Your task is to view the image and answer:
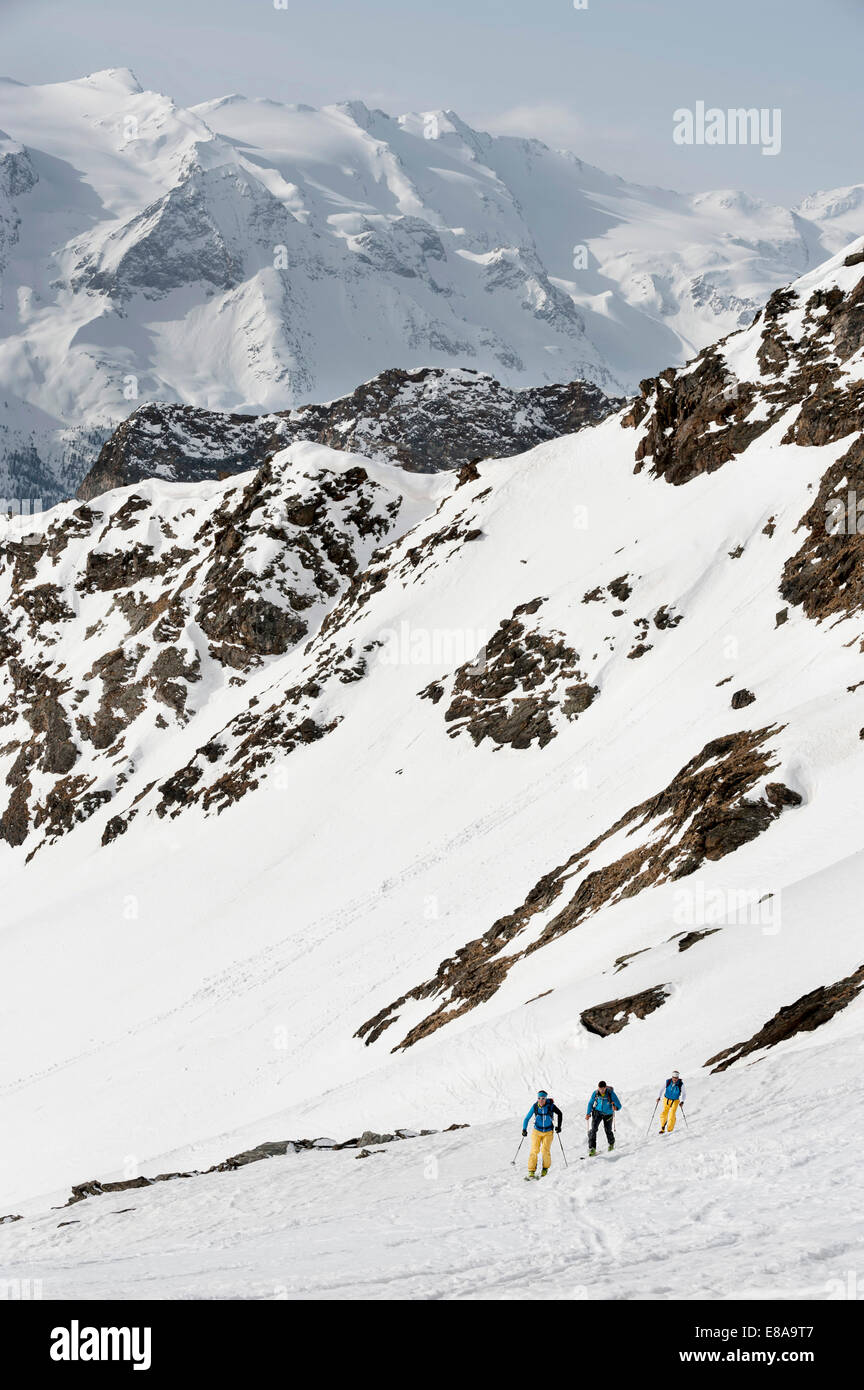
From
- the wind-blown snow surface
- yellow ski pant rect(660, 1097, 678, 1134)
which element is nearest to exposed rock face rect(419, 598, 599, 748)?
the wind-blown snow surface

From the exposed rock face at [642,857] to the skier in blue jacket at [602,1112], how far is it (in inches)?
527

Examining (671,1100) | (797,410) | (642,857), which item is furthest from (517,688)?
(671,1100)

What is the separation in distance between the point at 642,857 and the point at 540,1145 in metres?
18.2

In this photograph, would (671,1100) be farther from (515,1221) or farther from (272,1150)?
(272,1150)

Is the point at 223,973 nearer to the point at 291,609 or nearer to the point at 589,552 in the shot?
the point at 589,552

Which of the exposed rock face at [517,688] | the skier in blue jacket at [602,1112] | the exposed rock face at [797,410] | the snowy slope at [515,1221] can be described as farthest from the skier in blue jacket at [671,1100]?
the exposed rock face at [517,688]

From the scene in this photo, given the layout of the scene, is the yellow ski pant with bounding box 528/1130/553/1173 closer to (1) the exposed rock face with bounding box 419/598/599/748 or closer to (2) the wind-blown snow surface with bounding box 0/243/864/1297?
(2) the wind-blown snow surface with bounding box 0/243/864/1297

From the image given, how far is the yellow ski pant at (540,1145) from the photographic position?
57.6 feet

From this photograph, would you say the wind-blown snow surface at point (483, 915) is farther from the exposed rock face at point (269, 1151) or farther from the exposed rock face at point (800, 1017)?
the exposed rock face at point (269, 1151)

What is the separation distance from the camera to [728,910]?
26.9 meters

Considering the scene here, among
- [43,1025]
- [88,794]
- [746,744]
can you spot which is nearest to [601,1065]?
[746,744]

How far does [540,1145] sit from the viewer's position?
17.7m

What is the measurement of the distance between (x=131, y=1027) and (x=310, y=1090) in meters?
20.6

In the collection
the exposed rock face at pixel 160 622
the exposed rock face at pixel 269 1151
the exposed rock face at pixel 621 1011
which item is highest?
the exposed rock face at pixel 160 622
